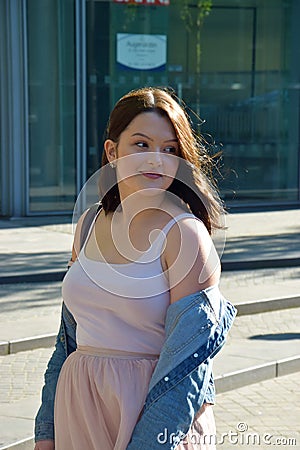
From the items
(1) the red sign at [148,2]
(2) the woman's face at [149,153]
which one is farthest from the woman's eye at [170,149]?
(1) the red sign at [148,2]

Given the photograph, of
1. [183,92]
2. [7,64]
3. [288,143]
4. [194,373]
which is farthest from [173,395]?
[288,143]

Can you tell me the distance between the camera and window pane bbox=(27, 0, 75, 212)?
13891 millimetres

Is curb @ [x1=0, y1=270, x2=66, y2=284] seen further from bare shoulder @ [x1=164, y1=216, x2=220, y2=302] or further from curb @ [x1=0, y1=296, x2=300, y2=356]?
bare shoulder @ [x1=164, y1=216, x2=220, y2=302]

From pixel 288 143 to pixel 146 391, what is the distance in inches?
562

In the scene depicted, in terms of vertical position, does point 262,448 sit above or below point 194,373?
below

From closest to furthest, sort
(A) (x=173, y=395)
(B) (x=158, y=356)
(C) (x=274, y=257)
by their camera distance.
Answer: (A) (x=173, y=395) → (B) (x=158, y=356) → (C) (x=274, y=257)

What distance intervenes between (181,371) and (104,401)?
273 mm

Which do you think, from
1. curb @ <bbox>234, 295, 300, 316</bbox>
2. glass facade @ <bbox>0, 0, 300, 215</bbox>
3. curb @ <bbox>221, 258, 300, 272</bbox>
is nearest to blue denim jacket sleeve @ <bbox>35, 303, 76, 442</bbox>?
curb @ <bbox>234, 295, 300, 316</bbox>

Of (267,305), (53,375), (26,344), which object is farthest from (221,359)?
(53,375)

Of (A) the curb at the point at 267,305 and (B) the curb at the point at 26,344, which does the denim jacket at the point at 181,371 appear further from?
(A) the curb at the point at 267,305

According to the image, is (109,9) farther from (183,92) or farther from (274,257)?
(274,257)

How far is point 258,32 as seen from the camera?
15641 mm

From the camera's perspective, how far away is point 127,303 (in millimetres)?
2383

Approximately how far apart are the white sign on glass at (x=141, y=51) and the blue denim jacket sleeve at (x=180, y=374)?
1249 cm
